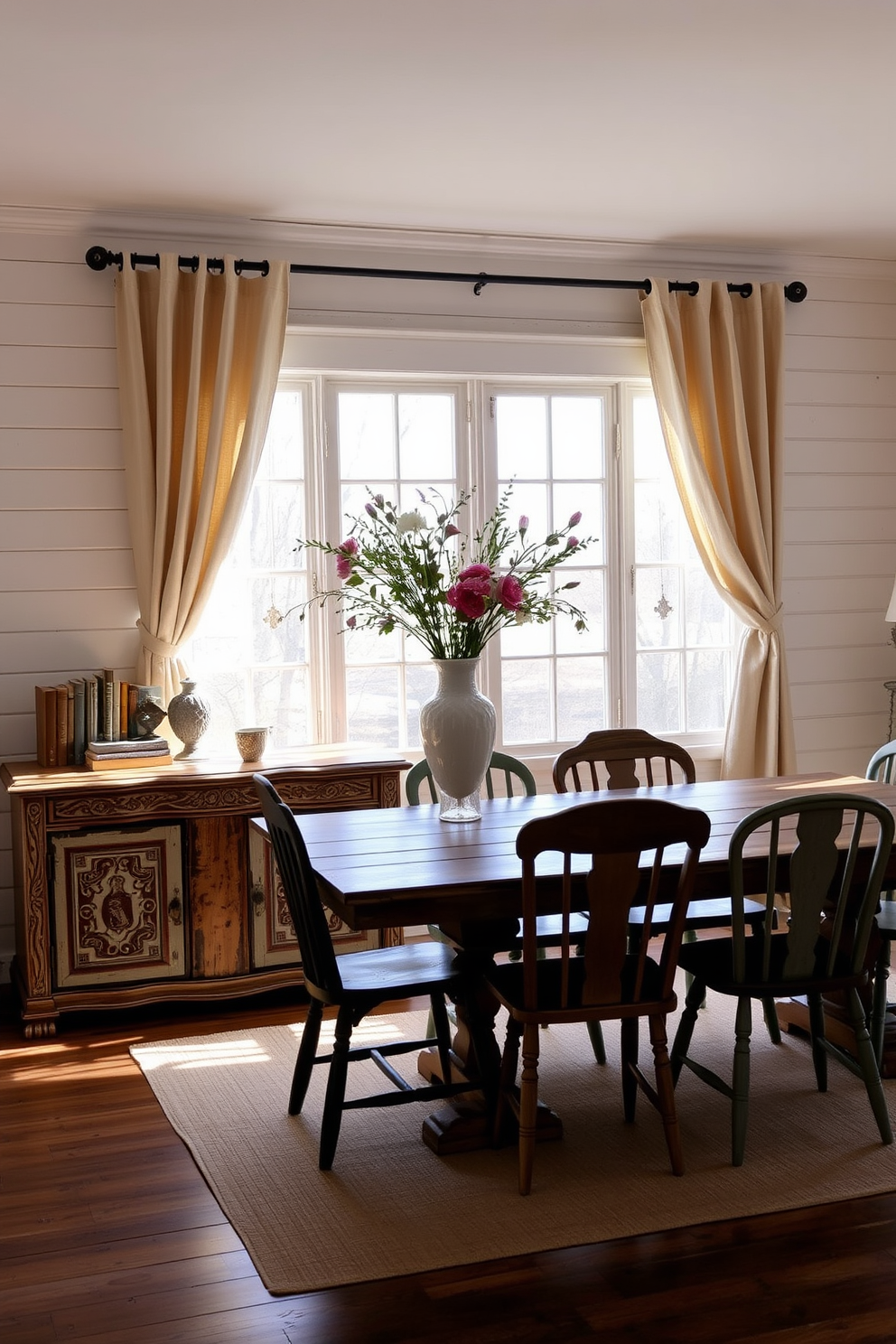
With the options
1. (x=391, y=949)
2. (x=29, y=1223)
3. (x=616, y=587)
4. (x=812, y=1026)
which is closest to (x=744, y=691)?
(x=616, y=587)

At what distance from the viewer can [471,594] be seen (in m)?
3.27

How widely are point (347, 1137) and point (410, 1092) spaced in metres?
0.32

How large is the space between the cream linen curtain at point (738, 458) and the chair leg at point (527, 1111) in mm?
2804

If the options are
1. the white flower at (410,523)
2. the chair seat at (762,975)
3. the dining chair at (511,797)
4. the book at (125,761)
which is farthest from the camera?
the book at (125,761)

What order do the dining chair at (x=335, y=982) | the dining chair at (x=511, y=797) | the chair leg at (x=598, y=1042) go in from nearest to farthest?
the dining chair at (x=335, y=982) < the dining chair at (x=511, y=797) < the chair leg at (x=598, y=1042)

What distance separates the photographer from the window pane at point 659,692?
560cm

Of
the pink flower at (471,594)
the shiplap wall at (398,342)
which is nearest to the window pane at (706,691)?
the shiplap wall at (398,342)

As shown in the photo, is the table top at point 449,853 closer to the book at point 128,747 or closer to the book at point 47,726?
the book at point 128,747

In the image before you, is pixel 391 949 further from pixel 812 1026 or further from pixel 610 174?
pixel 610 174

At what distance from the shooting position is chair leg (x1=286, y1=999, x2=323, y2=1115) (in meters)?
3.21

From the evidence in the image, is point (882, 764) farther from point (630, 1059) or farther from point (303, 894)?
point (303, 894)

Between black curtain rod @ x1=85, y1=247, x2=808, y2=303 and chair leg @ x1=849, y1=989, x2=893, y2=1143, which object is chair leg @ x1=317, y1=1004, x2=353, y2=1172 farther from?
black curtain rod @ x1=85, y1=247, x2=808, y2=303

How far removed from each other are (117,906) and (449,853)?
5.06ft

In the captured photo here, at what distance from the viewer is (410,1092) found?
10.2ft
